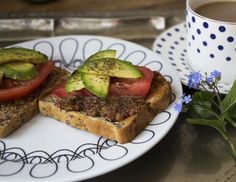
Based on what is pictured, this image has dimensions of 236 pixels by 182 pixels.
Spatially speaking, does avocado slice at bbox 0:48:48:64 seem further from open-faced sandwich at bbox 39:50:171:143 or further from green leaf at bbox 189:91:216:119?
green leaf at bbox 189:91:216:119

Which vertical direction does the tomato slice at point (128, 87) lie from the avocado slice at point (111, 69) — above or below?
below

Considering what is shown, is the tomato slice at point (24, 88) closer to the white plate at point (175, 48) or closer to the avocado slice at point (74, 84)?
the avocado slice at point (74, 84)

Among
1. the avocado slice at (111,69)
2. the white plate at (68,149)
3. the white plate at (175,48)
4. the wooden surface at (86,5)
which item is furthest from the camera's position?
the wooden surface at (86,5)

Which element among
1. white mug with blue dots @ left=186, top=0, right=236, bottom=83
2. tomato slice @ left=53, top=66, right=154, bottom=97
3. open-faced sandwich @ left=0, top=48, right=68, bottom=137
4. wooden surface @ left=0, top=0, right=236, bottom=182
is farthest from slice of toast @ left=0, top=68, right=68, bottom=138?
white mug with blue dots @ left=186, top=0, right=236, bottom=83

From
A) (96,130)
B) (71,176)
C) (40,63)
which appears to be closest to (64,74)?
(40,63)


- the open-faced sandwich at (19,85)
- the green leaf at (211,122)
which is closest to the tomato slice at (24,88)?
the open-faced sandwich at (19,85)

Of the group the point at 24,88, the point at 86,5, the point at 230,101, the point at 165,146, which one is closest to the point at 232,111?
the point at 230,101

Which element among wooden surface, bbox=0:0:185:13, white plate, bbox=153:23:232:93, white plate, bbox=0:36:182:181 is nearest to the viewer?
white plate, bbox=0:36:182:181

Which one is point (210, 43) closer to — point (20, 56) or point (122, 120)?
point (122, 120)
